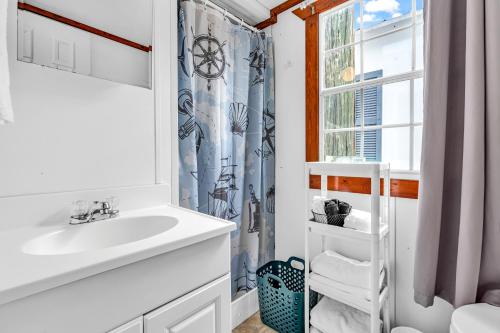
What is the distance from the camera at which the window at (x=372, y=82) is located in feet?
4.28

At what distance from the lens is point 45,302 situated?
50cm

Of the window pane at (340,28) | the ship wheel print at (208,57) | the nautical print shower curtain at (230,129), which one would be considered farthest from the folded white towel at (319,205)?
the window pane at (340,28)

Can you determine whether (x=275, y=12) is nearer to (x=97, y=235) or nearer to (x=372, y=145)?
(x=372, y=145)

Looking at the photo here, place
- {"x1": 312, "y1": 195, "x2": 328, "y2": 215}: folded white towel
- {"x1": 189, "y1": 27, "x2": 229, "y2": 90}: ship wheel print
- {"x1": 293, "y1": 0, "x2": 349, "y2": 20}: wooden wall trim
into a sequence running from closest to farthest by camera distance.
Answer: {"x1": 312, "y1": 195, "x2": 328, "y2": 215}: folded white towel → {"x1": 189, "y1": 27, "x2": 229, "y2": 90}: ship wheel print → {"x1": 293, "y1": 0, "x2": 349, "y2": 20}: wooden wall trim

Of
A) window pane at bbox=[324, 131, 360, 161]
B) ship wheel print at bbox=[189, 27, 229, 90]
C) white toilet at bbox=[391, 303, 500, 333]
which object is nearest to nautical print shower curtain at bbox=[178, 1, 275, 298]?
ship wheel print at bbox=[189, 27, 229, 90]

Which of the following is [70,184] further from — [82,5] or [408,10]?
[408,10]

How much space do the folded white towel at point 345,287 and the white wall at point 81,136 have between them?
94cm

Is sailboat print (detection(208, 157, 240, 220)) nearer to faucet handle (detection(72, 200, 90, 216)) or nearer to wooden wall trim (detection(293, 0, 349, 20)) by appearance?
faucet handle (detection(72, 200, 90, 216))

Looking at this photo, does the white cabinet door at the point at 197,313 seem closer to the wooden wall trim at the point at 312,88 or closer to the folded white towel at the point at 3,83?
the folded white towel at the point at 3,83

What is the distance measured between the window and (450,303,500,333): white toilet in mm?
672

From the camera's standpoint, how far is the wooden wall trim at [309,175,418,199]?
1257 millimetres

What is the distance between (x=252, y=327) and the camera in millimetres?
1612

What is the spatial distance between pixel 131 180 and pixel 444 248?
1.50 m

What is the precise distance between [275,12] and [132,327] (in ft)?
6.58
